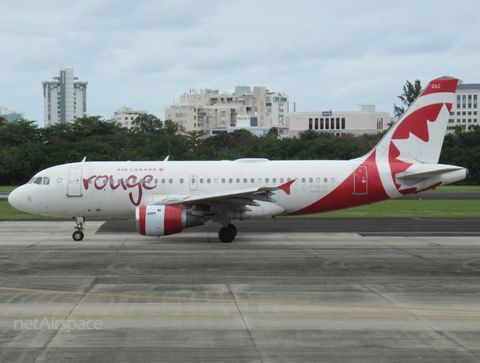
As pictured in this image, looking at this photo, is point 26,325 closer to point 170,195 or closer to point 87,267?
point 87,267

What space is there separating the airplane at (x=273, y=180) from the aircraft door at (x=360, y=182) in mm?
41

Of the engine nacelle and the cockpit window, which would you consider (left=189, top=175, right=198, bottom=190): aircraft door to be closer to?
the engine nacelle

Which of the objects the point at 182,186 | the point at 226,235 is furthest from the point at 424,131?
the point at 182,186

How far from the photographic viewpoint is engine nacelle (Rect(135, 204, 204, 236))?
82.5ft

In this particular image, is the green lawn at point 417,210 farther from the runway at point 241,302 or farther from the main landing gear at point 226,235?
the runway at point 241,302

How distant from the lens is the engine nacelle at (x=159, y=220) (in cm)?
2514

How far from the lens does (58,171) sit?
28484 millimetres

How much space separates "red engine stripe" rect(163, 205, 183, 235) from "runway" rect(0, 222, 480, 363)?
72 cm

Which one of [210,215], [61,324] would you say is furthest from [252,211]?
[61,324]

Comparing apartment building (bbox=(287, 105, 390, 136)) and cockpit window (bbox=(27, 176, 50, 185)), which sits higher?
apartment building (bbox=(287, 105, 390, 136))

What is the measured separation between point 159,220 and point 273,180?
219 inches

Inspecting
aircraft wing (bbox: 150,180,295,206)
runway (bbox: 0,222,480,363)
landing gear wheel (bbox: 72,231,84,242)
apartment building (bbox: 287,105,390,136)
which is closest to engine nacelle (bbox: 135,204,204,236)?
runway (bbox: 0,222,480,363)

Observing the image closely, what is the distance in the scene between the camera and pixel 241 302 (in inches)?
593

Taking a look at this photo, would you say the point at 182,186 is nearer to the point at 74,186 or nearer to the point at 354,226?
the point at 74,186
